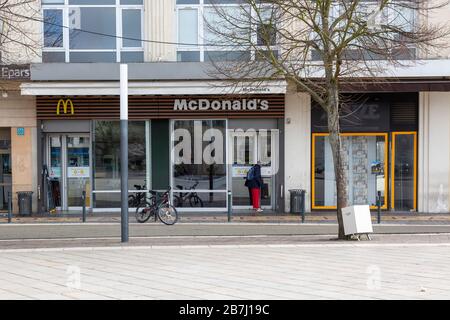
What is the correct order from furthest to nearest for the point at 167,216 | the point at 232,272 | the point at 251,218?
the point at 251,218
the point at 167,216
the point at 232,272

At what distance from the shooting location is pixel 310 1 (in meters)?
13.9

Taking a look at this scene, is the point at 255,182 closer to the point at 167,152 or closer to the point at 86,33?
the point at 167,152

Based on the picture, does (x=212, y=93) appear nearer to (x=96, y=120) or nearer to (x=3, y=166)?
(x=96, y=120)

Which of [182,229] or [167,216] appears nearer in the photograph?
[182,229]

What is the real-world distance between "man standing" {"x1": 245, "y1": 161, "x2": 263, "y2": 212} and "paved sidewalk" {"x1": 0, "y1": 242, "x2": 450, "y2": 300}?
8.95 meters

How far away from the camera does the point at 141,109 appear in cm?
2141

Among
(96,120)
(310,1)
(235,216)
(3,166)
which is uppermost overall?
(310,1)

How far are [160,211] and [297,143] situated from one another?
619 centimetres

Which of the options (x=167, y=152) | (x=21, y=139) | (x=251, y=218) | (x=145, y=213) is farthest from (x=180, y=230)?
(x=21, y=139)

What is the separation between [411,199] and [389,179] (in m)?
1.04

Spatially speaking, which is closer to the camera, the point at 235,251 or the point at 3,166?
the point at 235,251

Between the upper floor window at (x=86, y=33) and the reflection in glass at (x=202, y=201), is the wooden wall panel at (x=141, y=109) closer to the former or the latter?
the upper floor window at (x=86, y=33)

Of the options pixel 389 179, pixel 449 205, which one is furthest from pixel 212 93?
pixel 449 205

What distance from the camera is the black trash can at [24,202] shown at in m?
20.7
